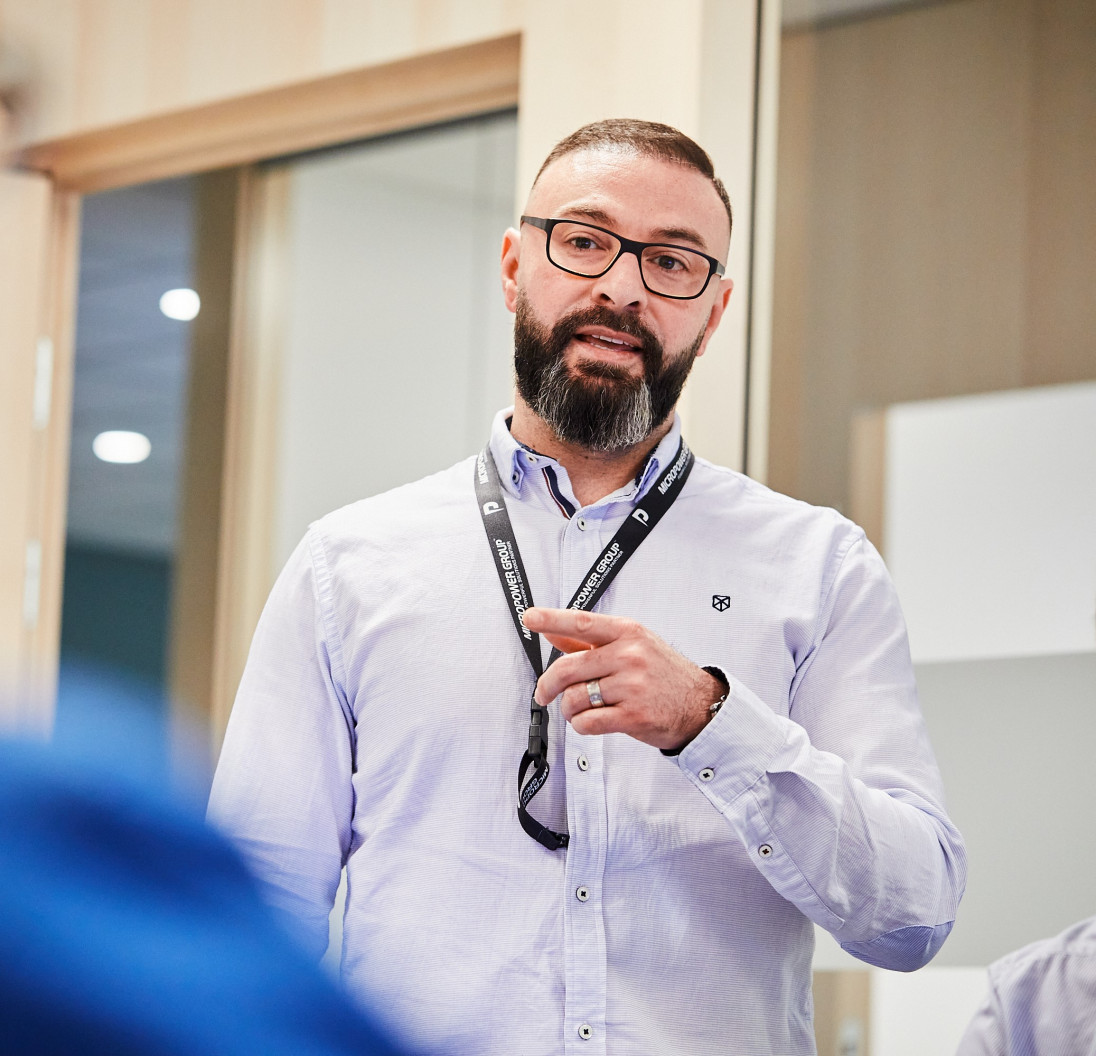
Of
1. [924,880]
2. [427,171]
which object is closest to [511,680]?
[924,880]

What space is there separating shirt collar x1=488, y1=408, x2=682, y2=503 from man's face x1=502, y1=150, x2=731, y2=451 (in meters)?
0.04

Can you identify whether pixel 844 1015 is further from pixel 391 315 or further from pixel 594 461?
pixel 391 315

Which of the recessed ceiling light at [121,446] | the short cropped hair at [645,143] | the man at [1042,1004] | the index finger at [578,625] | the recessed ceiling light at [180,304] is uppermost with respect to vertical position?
the recessed ceiling light at [180,304]

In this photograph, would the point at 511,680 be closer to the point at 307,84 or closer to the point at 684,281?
the point at 684,281

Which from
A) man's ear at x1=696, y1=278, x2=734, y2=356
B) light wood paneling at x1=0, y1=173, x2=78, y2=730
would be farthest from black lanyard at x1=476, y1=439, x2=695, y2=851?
light wood paneling at x1=0, y1=173, x2=78, y2=730

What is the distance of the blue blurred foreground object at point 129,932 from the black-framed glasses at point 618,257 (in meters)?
1.57

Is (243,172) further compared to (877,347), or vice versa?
(243,172)

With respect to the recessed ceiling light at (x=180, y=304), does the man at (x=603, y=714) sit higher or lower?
lower

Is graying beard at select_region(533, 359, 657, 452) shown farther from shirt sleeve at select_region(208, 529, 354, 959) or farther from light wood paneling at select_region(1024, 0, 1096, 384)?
light wood paneling at select_region(1024, 0, 1096, 384)

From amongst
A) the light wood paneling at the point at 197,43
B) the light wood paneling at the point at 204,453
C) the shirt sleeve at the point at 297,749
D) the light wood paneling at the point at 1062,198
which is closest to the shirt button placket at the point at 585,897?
the shirt sleeve at the point at 297,749

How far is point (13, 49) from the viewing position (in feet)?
11.7

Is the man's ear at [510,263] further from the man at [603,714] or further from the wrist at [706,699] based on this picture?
the wrist at [706,699]

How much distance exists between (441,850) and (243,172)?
8.02 ft

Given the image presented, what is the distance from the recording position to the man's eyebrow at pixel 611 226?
1799mm
